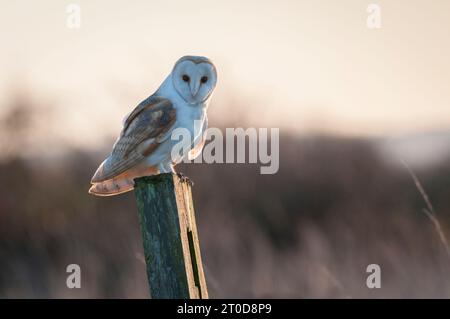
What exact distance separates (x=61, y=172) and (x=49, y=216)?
1002 mm

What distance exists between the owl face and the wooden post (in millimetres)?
1596

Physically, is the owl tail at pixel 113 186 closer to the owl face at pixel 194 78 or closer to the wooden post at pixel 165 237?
the owl face at pixel 194 78

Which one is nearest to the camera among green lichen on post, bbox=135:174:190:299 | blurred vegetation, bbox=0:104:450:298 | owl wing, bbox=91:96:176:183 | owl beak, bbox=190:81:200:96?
green lichen on post, bbox=135:174:190:299

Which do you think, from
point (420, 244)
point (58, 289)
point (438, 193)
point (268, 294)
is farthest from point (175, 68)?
point (438, 193)

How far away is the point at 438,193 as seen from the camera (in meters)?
14.6

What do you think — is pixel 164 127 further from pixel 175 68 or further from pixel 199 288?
pixel 199 288

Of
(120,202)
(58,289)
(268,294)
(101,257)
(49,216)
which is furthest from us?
(49,216)

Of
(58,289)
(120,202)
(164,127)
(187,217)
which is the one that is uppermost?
(164,127)

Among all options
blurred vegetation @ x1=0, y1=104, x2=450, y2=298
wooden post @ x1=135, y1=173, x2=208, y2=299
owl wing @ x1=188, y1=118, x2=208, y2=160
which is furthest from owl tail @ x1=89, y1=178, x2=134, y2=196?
blurred vegetation @ x1=0, y1=104, x2=450, y2=298

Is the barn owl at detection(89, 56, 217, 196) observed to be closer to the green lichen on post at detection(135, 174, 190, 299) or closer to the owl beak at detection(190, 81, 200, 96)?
the owl beak at detection(190, 81, 200, 96)

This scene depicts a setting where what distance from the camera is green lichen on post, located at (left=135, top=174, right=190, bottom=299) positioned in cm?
346

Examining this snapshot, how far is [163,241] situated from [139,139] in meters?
1.54

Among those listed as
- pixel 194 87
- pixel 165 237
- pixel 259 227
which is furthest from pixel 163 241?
pixel 259 227

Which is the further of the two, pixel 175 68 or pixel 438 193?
pixel 438 193
